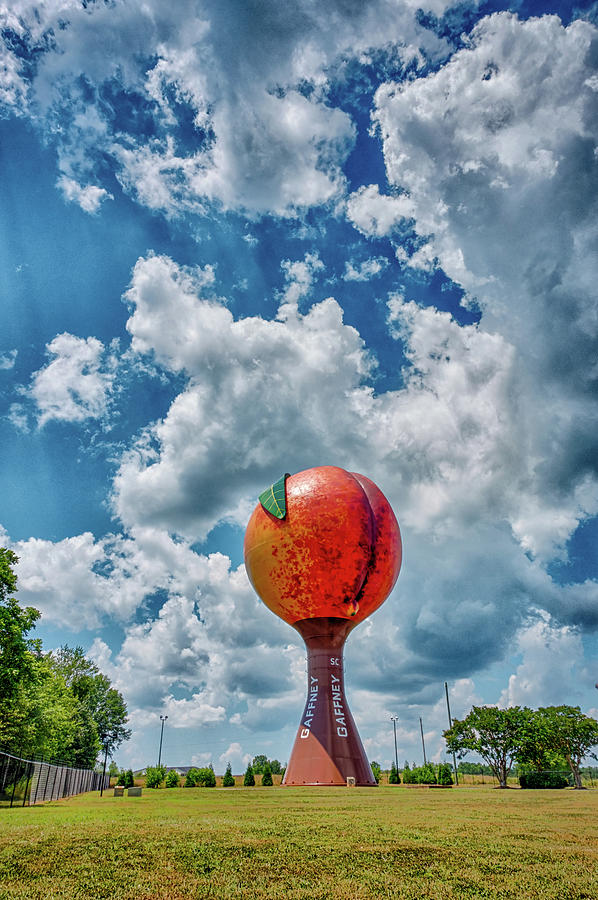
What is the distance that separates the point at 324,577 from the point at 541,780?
3275 cm

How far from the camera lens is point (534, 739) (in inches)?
1807

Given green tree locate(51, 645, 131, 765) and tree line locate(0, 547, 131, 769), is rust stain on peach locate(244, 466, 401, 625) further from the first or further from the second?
green tree locate(51, 645, 131, 765)

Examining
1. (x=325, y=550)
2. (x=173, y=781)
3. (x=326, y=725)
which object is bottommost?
(x=173, y=781)

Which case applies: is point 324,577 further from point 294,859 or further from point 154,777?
point 154,777

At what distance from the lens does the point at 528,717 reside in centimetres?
4728

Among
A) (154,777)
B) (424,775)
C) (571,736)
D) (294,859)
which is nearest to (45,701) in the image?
(154,777)

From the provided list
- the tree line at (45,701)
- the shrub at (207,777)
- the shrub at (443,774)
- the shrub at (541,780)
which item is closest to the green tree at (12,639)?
the tree line at (45,701)

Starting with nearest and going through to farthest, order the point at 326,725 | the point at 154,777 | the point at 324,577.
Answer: the point at 326,725
the point at 324,577
the point at 154,777

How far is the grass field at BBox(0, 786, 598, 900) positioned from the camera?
5504mm

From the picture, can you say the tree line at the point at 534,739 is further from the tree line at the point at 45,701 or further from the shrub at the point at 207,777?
the tree line at the point at 45,701

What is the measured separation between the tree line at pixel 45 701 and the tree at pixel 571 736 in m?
36.8

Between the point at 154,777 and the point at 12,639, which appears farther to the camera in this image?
the point at 154,777

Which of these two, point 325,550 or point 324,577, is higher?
point 325,550

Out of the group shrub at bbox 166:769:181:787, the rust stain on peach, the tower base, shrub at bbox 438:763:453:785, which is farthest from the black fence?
shrub at bbox 438:763:453:785
